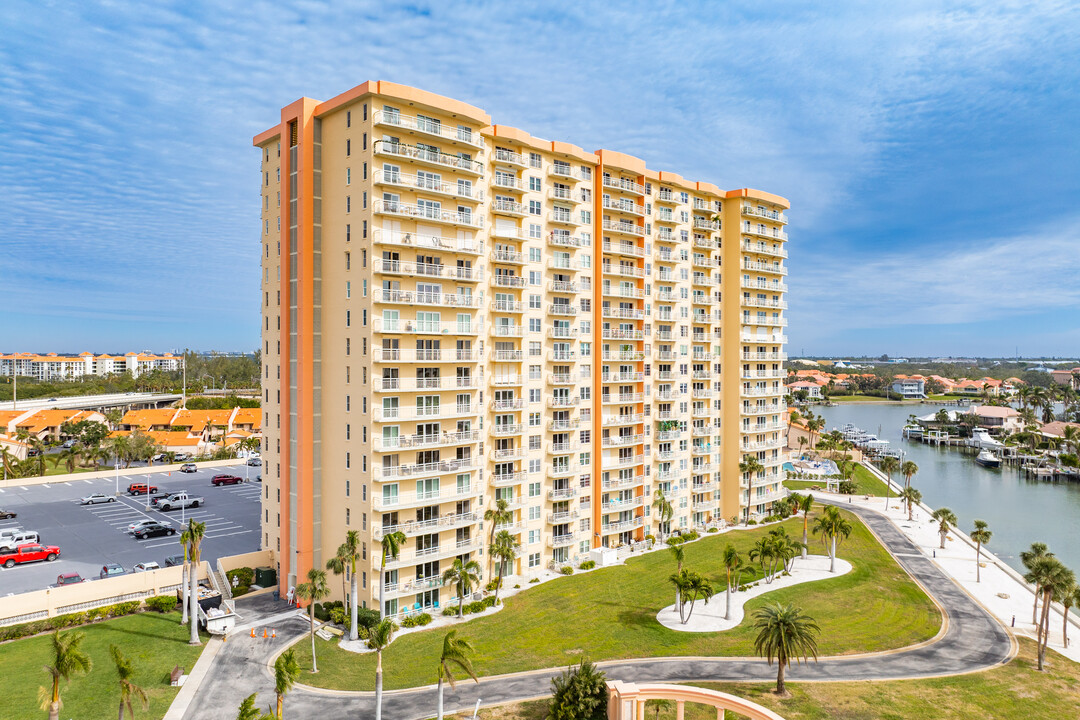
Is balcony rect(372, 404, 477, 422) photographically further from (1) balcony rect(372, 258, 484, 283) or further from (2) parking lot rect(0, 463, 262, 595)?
(2) parking lot rect(0, 463, 262, 595)

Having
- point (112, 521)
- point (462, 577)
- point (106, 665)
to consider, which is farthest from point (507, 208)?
point (112, 521)

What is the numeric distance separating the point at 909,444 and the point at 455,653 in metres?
180

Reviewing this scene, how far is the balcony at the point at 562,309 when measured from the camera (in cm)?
6234

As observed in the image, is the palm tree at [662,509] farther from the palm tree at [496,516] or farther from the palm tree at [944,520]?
the palm tree at [944,520]

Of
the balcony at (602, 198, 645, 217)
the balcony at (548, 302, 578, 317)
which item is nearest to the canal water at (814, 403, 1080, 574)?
the balcony at (548, 302, 578, 317)

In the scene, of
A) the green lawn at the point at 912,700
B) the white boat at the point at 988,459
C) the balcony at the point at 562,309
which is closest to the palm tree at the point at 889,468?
the white boat at the point at 988,459

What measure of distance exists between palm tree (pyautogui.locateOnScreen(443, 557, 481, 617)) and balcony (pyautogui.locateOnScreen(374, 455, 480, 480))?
312 inches

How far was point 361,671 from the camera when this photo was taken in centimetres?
4103

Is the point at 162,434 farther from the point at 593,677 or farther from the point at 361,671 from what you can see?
the point at 593,677

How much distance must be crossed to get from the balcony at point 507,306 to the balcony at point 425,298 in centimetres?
218

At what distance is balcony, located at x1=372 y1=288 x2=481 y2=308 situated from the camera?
4904cm

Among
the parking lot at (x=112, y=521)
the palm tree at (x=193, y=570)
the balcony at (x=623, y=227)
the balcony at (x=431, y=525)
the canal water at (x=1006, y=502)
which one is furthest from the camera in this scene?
the canal water at (x=1006, y=502)

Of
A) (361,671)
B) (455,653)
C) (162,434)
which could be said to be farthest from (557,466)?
(162,434)

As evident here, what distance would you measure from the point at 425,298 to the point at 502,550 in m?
22.7
